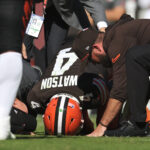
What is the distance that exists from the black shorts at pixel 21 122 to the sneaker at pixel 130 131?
35.0 inches

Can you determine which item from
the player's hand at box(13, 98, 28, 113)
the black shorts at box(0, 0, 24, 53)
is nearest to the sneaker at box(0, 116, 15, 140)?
the black shorts at box(0, 0, 24, 53)

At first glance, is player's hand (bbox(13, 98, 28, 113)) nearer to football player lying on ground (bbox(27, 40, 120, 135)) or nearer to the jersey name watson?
football player lying on ground (bbox(27, 40, 120, 135))

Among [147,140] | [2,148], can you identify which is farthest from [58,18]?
[2,148]

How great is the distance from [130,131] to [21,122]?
1.08m

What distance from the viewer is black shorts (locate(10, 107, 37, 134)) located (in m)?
5.55

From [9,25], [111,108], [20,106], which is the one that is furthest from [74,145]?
[20,106]

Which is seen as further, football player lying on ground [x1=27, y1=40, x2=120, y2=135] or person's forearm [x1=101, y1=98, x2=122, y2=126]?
football player lying on ground [x1=27, y1=40, x2=120, y2=135]

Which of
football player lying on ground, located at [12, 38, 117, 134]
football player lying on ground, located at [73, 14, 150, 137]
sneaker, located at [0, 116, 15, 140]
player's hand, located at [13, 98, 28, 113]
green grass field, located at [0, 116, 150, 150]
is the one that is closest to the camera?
green grass field, located at [0, 116, 150, 150]

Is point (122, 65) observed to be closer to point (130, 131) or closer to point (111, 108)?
point (111, 108)

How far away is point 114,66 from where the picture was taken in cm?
509

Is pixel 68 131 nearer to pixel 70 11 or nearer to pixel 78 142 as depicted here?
pixel 78 142

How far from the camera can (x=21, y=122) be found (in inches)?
221

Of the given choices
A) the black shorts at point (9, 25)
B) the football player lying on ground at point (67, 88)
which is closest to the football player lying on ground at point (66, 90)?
the football player lying on ground at point (67, 88)

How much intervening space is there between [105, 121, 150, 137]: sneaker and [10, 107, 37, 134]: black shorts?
0.89m
